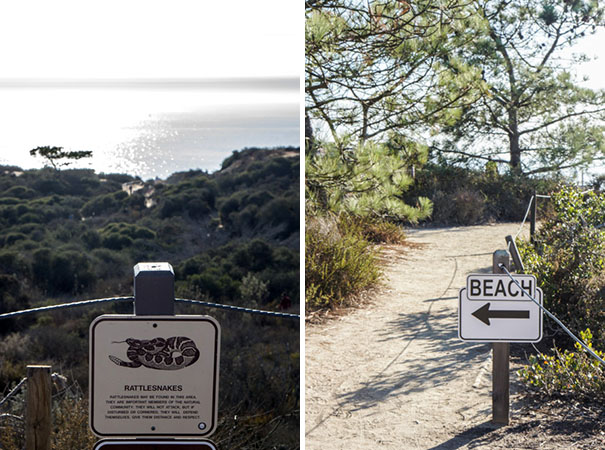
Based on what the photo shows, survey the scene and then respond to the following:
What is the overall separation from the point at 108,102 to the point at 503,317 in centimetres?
2393

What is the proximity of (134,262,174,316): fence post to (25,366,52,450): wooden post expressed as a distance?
1.85 feet

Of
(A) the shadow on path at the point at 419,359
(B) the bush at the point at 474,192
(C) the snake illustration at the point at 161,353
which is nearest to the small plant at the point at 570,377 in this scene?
(A) the shadow on path at the point at 419,359

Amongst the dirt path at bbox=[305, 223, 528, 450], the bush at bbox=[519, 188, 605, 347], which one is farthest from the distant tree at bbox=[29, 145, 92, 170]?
the bush at bbox=[519, 188, 605, 347]

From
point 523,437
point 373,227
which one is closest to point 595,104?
point 373,227

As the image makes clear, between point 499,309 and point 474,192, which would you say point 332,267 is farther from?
point 474,192

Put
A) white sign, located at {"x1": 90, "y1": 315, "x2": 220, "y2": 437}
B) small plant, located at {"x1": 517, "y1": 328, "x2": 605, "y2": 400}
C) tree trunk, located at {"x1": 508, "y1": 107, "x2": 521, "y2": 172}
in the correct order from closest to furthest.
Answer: white sign, located at {"x1": 90, "y1": 315, "x2": 220, "y2": 437}
small plant, located at {"x1": 517, "y1": 328, "x2": 605, "y2": 400}
tree trunk, located at {"x1": 508, "y1": 107, "x2": 521, "y2": 172}

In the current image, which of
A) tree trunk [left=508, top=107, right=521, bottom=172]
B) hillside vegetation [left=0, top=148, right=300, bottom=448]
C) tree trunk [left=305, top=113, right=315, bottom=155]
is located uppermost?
tree trunk [left=508, top=107, right=521, bottom=172]

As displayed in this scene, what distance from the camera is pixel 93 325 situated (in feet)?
2.88

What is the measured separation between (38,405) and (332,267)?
389 cm

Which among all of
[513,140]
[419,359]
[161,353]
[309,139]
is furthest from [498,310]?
[513,140]

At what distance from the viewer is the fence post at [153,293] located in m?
0.90

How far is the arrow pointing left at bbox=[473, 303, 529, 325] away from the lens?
2.42 m

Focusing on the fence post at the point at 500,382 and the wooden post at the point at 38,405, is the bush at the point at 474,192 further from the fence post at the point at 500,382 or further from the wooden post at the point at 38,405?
the wooden post at the point at 38,405

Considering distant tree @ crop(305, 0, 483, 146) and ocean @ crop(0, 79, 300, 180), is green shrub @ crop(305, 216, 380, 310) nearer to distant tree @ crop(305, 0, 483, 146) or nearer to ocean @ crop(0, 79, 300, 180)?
distant tree @ crop(305, 0, 483, 146)
